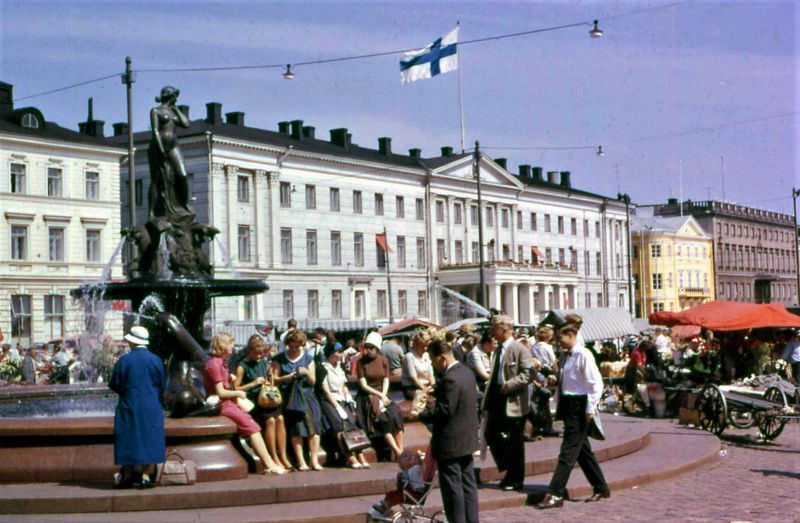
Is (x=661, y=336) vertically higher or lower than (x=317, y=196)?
lower

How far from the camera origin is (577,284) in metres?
83.9

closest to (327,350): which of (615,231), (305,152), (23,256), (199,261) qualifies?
(199,261)

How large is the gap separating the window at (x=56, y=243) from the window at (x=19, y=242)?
4.23 ft

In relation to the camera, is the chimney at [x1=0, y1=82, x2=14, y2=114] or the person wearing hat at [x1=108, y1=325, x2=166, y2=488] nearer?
the person wearing hat at [x1=108, y1=325, x2=166, y2=488]

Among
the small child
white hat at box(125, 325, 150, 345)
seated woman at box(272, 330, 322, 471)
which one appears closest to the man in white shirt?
the small child

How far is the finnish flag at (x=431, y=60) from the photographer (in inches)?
1118

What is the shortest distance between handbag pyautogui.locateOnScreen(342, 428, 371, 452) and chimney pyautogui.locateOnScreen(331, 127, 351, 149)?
192 feet

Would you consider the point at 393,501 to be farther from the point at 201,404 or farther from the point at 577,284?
the point at 577,284

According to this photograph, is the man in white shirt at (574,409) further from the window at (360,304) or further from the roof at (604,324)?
the window at (360,304)

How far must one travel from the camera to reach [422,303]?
72812 mm

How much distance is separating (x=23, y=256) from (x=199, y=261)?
40735 millimetres

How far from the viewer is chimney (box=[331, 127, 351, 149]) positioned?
70.0 metres

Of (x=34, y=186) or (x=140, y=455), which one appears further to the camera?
(x=34, y=186)

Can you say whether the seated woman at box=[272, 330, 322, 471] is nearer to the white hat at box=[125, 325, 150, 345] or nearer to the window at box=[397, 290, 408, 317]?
the white hat at box=[125, 325, 150, 345]
